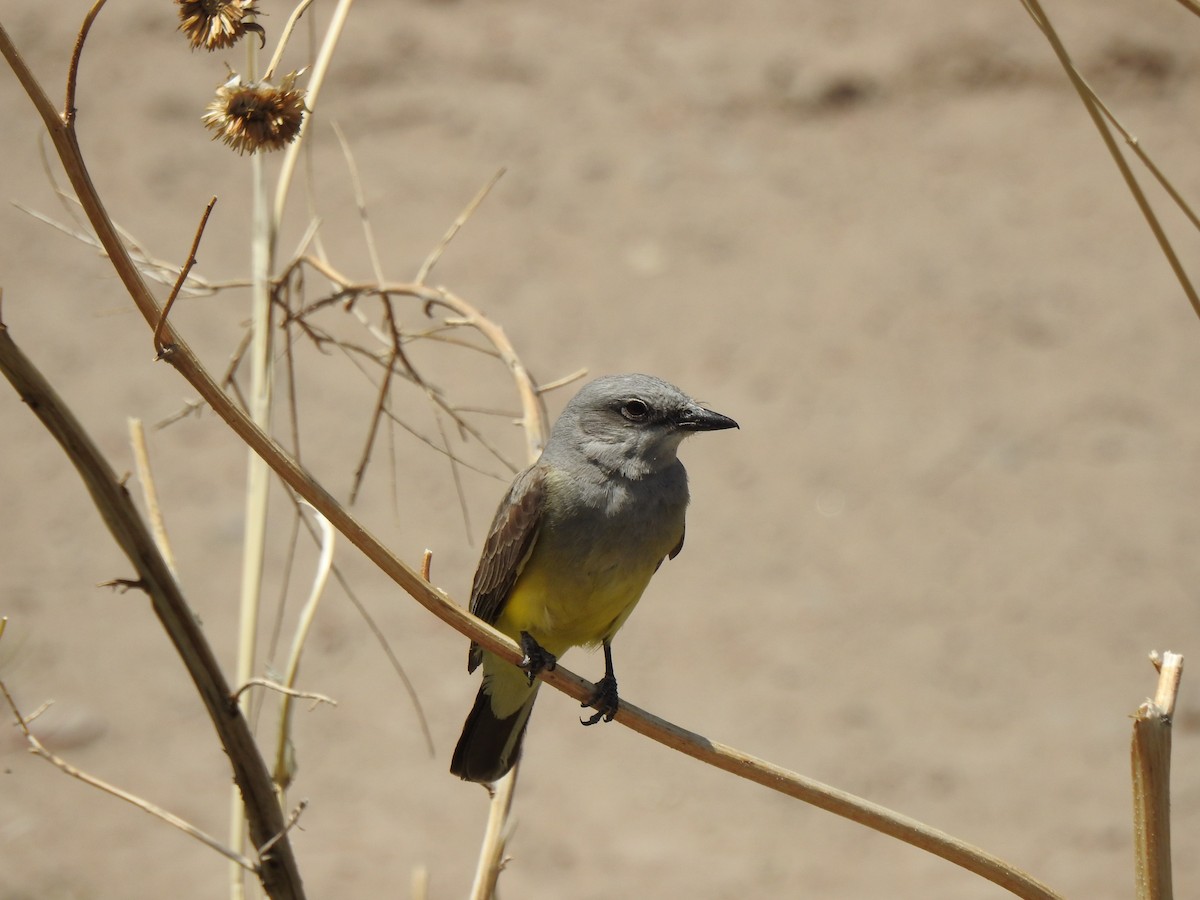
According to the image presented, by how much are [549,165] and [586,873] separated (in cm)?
555

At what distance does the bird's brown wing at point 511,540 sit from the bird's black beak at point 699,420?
1.44 ft

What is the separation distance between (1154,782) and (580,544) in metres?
2.05

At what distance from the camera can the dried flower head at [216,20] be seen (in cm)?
191

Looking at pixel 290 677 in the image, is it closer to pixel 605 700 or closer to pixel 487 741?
pixel 605 700

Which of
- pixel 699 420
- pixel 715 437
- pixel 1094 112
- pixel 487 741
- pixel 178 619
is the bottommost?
pixel 178 619

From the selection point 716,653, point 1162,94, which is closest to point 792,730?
point 716,653

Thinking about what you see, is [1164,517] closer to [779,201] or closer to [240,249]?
[779,201]

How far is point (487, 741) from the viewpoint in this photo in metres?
3.90

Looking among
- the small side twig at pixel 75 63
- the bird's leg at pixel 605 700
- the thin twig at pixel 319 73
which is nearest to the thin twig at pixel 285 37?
the small side twig at pixel 75 63

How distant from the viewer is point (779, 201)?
10.1 meters

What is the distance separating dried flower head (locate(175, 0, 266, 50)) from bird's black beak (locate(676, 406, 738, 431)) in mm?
2165

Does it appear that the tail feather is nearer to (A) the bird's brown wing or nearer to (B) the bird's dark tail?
(B) the bird's dark tail

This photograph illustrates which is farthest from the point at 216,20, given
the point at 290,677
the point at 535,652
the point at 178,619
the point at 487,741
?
the point at 487,741

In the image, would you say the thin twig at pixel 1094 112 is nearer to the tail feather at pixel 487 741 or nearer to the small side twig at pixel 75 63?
the small side twig at pixel 75 63
